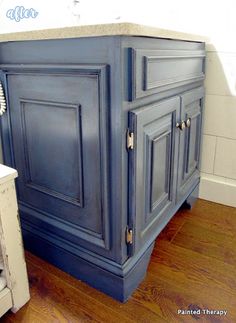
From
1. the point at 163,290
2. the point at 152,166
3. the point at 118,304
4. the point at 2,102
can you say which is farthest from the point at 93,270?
the point at 2,102

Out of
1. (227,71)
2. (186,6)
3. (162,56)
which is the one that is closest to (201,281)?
(162,56)

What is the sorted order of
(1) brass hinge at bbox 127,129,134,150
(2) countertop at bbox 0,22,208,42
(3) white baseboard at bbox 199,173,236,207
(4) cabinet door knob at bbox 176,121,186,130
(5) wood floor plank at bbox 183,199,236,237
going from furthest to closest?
(3) white baseboard at bbox 199,173,236,207 → (5) wood floor plank at bbox 183,199,236,237 → (4) cabinet door knob at bbox 176,121,186,130 → (1) brass hinge at bbox 127,129,134,150 → (2) countertop at bbox 0,22,208,42

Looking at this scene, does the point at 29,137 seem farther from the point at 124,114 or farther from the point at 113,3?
the point at 113,3

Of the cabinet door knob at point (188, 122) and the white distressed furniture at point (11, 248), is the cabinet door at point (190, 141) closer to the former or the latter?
the cabinet door knob at point (188, 122)

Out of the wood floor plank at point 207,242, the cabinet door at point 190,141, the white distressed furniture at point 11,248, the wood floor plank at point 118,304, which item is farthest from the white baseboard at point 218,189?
the white distressed furniture at point 11,248

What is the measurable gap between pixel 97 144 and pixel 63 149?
14cm

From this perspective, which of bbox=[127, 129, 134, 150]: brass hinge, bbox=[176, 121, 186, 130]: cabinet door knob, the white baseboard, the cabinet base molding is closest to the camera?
bbox=[127, 129, 134, 150]: brass hinge

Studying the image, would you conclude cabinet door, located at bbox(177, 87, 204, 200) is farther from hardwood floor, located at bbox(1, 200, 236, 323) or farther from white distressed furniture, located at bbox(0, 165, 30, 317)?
white distressed furniture, located at bbox(0, 165, 30, 317)

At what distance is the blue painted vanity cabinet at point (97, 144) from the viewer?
2.38ft

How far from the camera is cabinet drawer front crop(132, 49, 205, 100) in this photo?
722 millimetres

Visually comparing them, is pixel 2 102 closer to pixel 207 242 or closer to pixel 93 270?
pixel 93 270

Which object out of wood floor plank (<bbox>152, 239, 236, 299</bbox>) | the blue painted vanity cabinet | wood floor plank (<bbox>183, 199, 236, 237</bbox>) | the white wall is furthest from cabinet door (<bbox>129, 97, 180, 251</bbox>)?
the white wall

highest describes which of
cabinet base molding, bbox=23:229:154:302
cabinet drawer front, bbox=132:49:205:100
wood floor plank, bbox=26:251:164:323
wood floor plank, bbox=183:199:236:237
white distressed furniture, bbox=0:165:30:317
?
cabinet drawer front, bbox=132:49:205:100

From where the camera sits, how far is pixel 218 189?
146 centimetres
